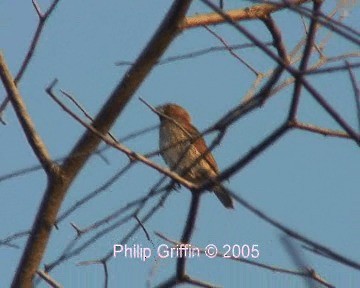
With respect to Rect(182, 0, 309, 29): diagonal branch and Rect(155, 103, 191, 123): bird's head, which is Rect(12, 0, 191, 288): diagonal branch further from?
Rect(155, 103, 191, 123): bird's head

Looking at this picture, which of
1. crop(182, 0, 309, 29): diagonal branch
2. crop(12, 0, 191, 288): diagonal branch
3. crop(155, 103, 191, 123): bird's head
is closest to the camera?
crop(12, 0, 191, 288): diagonal branch

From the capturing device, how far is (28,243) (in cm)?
251

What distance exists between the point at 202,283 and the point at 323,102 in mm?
850

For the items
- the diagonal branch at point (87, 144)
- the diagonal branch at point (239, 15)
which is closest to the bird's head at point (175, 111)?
the diagonal branch at point (239, 15)

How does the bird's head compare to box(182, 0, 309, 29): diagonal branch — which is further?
the bird's head

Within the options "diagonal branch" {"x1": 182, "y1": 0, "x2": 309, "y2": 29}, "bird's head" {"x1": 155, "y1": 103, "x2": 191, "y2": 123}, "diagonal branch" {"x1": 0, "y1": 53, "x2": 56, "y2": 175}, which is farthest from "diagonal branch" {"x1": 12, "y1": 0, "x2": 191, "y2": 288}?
"bird's head" {"x1": 155, "y1": 103, "x2": 191, "y2": 123}

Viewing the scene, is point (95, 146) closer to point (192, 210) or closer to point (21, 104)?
point (21, 104)

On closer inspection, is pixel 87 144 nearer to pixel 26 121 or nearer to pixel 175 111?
pixel 26 121

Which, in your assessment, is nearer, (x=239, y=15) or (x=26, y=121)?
(x=26, y=121)

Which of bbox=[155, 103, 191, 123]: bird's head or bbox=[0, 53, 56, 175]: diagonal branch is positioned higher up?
bbox=[155, 103, 191, 123]: bird's head

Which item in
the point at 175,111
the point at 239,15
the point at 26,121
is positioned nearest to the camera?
the point at 26,121

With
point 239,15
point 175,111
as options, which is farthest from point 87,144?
point 175,111

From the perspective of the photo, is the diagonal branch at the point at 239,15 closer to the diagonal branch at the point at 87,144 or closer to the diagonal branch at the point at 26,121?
the diagonal branch at the point at 87,144

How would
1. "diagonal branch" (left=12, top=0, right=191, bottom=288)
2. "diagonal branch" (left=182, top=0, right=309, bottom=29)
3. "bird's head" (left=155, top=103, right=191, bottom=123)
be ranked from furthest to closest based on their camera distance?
"bird's head" (left=155, top=103, right=191, bottom=123) → "diagonal branch" (left=182, top=0, right=309, bottom=29) → "diagonal branch" (left=12, top=0, right=191, bottom=288)
